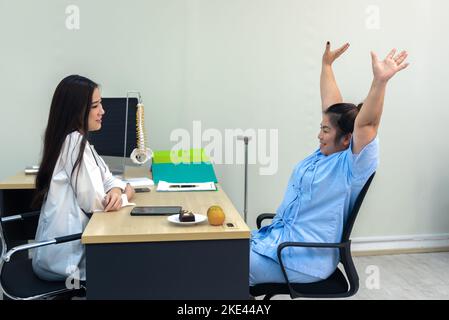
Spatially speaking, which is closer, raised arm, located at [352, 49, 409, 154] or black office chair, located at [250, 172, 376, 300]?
raised arm, located at [352, 49, 409, 154]

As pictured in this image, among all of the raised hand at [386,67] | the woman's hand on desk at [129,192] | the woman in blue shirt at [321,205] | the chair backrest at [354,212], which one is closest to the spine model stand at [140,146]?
the woman's hand on desk at [129,192]

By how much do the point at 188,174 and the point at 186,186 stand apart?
14cm

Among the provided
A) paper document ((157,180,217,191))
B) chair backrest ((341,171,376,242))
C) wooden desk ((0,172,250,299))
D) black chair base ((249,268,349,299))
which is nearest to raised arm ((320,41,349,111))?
chair backrest ((341,171,376,242))

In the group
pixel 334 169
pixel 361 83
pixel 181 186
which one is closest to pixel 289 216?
pixel 334 169

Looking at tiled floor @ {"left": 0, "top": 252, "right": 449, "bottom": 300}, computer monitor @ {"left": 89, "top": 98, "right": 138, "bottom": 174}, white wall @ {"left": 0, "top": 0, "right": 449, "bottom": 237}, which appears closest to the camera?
computer monitor @ {"left": 89, "top": 98, "right": 138, "bottom": 174}

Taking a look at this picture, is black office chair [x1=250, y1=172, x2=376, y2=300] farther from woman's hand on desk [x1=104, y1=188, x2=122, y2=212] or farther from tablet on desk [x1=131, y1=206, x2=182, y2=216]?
woman's hand on desk [x1=104, y1=188, x2=122, y2=212]

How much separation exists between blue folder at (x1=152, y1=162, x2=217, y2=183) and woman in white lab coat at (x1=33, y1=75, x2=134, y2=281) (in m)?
0.69

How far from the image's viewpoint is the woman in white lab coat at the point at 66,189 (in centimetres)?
194

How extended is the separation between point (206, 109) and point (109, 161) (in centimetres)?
89

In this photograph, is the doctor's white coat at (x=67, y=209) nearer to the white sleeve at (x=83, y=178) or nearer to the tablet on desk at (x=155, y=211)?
the white sleeve at (x=83, y=178)

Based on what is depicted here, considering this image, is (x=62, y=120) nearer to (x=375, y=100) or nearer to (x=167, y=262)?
(x=167, y=262)

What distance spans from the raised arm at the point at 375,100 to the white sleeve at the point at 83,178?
1.03 meters

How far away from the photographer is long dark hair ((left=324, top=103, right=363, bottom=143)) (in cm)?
193

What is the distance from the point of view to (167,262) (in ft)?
5.33
